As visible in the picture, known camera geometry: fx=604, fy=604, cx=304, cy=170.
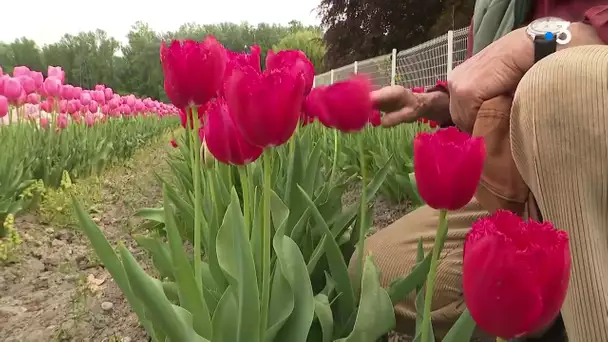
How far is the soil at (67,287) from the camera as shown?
1462 mm

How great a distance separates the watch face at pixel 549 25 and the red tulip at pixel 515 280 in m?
0.55

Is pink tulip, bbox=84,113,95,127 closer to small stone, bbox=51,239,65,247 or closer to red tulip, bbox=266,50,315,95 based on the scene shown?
small stone, bbox=51,239,65,247

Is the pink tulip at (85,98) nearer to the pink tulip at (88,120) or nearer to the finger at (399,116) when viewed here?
the pink tulip at (88,120)

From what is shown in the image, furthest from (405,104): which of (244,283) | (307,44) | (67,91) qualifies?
(307,44)

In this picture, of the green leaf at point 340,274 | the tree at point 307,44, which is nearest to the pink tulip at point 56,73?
the green leaf at point 340,274

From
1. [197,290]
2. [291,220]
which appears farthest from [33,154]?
[197,290]

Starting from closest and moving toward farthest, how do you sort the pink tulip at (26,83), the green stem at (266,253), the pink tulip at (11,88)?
1. the green stem at (266,253)
2. the pink tulip at (11,88)
3. the pink tulip at (26,83)

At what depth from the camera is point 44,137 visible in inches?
131

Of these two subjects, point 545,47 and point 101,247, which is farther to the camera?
point 545,47

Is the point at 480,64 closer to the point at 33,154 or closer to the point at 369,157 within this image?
the point at 369,157

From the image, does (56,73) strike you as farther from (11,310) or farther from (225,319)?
(225,319)

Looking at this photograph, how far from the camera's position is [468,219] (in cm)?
131

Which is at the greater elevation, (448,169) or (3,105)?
(3,105)

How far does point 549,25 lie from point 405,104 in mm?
296
